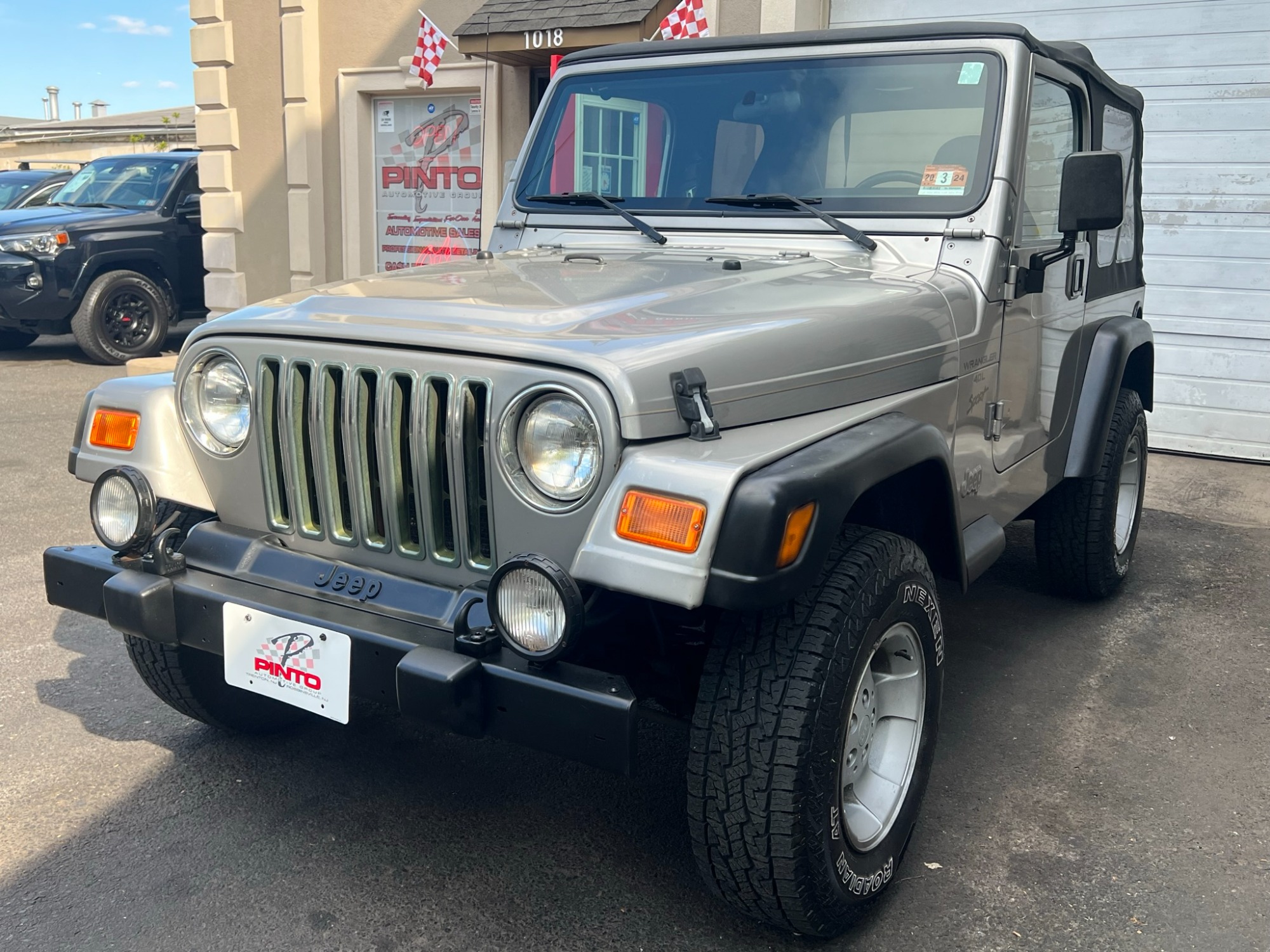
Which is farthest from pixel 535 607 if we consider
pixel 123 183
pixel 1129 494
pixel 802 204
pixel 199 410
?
pixel 123 183

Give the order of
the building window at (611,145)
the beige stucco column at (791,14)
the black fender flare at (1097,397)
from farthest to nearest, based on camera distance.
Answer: the beige stucco column at (791,14) < the black fender flare at (1097,397) < the building window at (611,145)

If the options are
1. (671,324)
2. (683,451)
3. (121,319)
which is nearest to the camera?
(683,451)

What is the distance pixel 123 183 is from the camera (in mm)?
10820

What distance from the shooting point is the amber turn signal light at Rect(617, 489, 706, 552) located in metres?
1.89

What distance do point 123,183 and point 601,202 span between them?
9062mm

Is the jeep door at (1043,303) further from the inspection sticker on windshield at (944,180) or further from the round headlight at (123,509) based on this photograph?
the round headlight at (123,509)

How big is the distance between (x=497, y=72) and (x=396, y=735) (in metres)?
7.17

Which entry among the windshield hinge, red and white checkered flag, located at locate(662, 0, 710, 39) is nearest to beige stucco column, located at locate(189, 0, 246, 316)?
red and white checkered flag, located at locate(662, 0, 710, 39)

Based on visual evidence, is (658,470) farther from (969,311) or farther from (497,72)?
(497,72)

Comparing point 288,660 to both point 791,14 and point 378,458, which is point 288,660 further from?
point 791,14

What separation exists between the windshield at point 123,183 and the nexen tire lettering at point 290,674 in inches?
376

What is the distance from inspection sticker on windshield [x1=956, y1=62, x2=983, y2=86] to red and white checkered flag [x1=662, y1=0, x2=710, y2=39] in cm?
503

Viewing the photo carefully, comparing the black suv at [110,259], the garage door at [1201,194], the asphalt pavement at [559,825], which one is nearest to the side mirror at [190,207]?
the black suv at [110,259]

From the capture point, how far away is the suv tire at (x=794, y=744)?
6.70 ft
